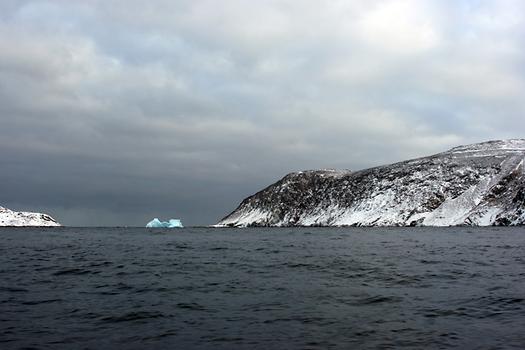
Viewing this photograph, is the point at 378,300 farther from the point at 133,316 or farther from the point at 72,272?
the point at 72,272

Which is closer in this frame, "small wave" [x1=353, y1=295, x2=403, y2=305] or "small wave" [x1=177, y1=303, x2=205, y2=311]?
"small wave" [x1=177, y1=303, x2=205, y2=311]

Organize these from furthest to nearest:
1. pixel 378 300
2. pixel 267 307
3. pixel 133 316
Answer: pixel 378 300 → pixel 267 307 → pixel 133 316

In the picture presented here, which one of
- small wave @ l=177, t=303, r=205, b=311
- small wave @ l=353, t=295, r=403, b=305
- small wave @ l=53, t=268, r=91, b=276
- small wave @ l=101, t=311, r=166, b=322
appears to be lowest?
small wave @ l=101, t=311, r=166, b=322

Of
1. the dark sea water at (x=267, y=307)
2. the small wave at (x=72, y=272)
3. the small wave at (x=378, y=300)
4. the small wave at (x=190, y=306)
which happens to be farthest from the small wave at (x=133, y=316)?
the small wave at (x=72, y=272)

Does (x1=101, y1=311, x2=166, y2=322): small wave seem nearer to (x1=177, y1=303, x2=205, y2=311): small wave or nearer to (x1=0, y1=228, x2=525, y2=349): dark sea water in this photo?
(x1=0, y1=228, x2=525, y2=349): dark sea water

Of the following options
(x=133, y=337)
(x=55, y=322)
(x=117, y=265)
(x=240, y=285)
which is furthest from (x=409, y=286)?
(x=117, y=265)

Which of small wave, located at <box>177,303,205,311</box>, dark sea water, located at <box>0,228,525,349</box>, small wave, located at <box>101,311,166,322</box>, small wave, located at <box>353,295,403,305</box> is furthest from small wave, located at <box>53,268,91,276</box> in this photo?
small wave, located at <box>353,295,403,305</box>

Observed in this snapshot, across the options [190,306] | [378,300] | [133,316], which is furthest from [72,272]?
[378,300]

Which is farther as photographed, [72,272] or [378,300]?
[72,272]

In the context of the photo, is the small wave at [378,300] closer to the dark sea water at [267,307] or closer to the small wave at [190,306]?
the dark sea water at [267,307]

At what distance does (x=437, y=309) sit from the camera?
1997 cm

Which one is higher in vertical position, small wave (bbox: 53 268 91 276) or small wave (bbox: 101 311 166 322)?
small wave (bbox: 53 268 91 276)

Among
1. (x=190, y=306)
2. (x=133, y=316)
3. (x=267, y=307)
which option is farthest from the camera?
(x=190, y=306)

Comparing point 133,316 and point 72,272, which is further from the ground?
point 72,272
